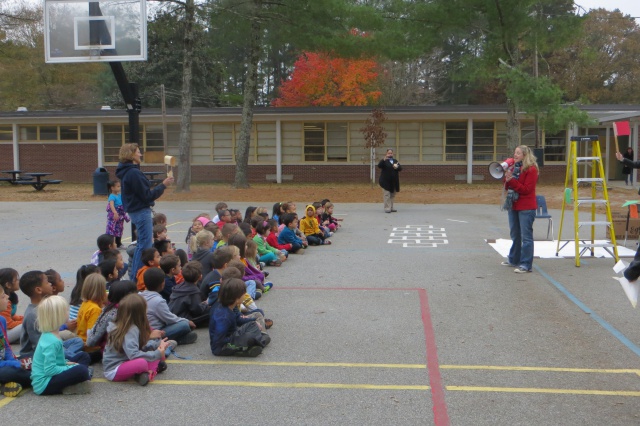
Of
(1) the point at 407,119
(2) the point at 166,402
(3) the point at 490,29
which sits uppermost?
(3) the point at 490,29

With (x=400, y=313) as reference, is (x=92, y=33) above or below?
above

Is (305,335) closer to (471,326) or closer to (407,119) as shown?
(471,326)

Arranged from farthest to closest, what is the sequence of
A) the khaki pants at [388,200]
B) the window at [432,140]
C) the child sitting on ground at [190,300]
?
the window at [432,140] < the khaki pants at [388,200] < the child sitting on ground at [190,300]

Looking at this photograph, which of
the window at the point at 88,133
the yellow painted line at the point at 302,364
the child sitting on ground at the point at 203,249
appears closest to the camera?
the yellow painted line at the point at 302,364

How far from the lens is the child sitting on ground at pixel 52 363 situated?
5098 millimetres

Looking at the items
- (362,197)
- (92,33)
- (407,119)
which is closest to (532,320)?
(92,33)

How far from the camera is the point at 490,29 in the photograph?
25078 millimetres

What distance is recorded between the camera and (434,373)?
5695 millimetres

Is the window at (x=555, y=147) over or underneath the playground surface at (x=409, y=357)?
over

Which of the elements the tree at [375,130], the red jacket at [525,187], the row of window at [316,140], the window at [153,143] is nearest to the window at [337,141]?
the row of window at [316,140]

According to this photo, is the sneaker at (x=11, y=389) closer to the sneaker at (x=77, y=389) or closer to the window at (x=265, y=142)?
the sneaker at (x=77, y=389)

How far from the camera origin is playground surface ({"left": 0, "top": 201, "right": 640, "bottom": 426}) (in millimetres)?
4863

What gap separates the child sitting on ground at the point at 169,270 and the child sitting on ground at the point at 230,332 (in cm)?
126

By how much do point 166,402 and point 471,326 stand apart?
349 cm
